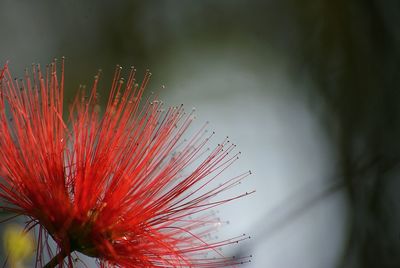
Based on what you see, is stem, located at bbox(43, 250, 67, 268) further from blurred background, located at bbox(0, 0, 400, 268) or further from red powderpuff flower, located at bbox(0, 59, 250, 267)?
blurred background, located at bbox(0, 0, 400, 268)

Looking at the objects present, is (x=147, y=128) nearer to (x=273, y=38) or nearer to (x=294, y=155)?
(x=294, y=155)

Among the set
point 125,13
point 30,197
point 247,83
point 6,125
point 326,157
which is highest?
point 125,13

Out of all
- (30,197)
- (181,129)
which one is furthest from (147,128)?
(30,197)

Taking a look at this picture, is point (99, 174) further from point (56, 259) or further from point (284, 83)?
point (284, 83)

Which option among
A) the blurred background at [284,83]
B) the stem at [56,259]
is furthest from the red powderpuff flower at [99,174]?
the blurred background at [284,83]

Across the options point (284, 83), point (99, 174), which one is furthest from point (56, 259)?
point (284, 83)

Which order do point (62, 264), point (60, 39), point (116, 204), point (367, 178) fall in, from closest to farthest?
point (62, 264)
point (116, 204)
point (367, 178)
point (60, 39)
